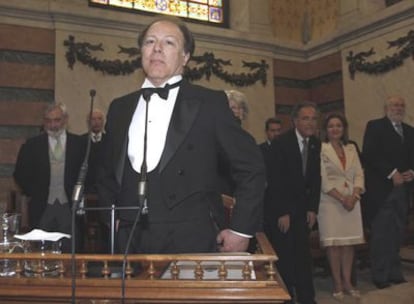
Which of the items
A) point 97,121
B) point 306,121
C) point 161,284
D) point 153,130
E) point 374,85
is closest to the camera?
point 161,284

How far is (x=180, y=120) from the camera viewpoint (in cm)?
180

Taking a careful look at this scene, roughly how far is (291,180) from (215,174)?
1.97 metres

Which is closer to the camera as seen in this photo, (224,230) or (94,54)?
(224,230)

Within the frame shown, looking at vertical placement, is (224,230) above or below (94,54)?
below

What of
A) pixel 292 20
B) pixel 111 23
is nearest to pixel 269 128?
pixel 111 23

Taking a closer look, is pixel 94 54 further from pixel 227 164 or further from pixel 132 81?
pixel 227 164

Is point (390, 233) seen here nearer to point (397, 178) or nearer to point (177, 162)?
point (397, 178)

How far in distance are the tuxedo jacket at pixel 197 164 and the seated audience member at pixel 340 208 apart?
2.38 meters

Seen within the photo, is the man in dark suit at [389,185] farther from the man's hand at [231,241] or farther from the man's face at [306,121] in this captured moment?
the man's hand at [231,241]

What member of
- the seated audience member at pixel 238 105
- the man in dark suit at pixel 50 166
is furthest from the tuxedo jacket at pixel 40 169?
the seated audience member at pixel 238 105

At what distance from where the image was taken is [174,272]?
123cm

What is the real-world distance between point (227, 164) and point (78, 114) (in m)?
4.11

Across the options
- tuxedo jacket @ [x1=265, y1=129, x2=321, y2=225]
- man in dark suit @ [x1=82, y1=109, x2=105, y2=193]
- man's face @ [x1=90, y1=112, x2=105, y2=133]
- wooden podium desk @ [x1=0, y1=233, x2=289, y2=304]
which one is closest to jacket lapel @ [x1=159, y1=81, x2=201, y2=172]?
wooden podium desk @ [x1=0, y1=233, x2=289, y2=304]

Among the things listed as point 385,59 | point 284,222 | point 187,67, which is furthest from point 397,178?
point 187,67
